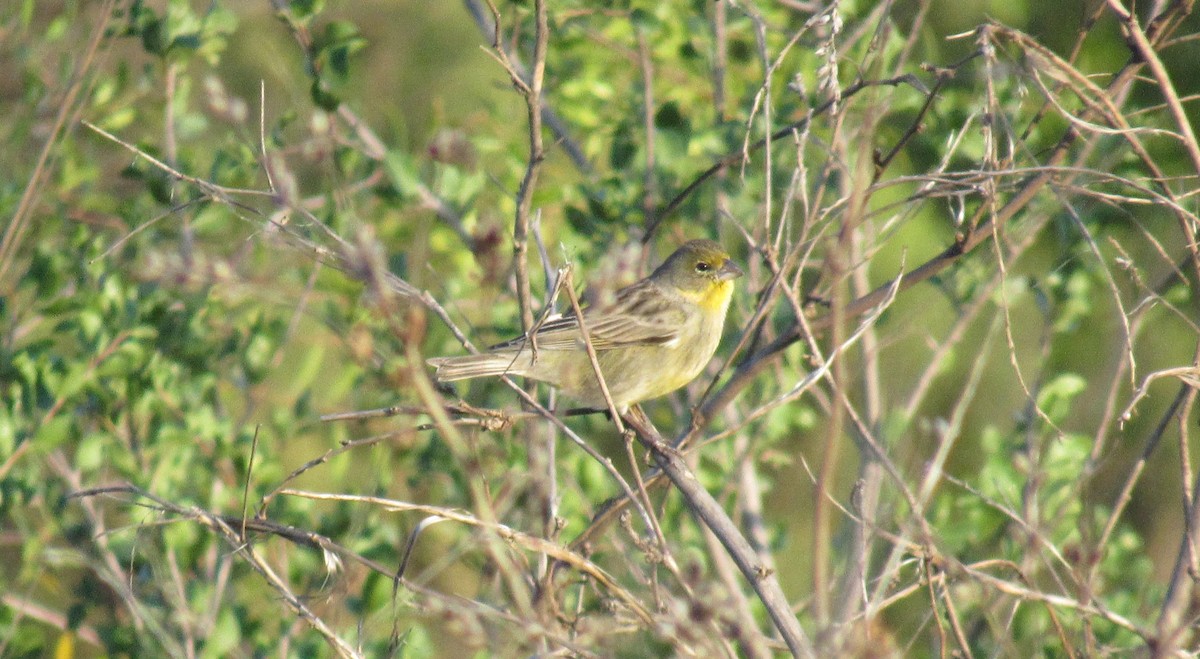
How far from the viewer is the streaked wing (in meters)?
5.38

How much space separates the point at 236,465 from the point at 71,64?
78.2 inches

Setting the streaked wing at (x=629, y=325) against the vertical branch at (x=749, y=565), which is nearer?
the vertical branch at (x=749, y=565)

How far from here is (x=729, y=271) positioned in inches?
215

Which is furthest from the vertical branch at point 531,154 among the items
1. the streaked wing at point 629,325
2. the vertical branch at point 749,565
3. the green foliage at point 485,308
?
the streaked wing at point 629,325

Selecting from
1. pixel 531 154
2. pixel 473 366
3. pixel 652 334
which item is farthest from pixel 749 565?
pixel 652 334

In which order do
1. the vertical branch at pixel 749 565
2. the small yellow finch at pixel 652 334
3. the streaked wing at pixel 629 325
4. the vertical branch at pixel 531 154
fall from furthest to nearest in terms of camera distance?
the streaked wing at pixel 629 325 < the small yellow finch at pixel 652 334 < the vertical branch at pixel 531 154 < the vertical branch at pixel 749 565

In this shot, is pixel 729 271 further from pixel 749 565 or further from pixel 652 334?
pixel 749 565

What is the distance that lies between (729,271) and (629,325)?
0.55 meters

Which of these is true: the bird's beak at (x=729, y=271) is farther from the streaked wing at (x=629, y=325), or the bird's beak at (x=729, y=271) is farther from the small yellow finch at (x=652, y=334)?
the streaked wing at (x=629, y=325)

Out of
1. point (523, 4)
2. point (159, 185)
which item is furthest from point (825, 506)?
point (159, 185)

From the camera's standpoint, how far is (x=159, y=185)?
15.1 feet

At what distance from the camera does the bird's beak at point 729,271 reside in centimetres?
543

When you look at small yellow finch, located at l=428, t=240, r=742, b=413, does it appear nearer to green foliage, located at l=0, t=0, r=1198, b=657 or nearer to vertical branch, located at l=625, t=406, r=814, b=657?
green foliage, located at l=0, t=0, r=1198, b=657

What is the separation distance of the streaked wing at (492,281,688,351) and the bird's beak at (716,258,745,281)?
10.6 inches
